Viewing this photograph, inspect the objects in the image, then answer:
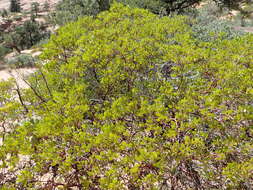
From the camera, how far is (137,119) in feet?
17.7

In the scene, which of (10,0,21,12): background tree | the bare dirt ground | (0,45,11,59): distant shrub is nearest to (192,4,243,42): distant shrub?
(0,45,11,59): distant shrub

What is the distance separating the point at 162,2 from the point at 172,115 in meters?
14.8

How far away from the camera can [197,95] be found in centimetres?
482

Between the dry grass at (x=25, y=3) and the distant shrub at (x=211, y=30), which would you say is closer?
the distant shrub at (x=211, y=30)

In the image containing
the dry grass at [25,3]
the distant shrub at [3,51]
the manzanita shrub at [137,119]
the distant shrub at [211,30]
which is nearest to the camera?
the manzanita shrub at [137,119]

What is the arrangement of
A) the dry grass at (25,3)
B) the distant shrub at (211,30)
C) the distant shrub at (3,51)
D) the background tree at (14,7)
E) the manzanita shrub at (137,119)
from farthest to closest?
the dry grass at (25,3) → the background tree at (14,7) → the distant shrub at (3,51) → the distant shrub at (211,30) → the manzanita shrub at (137,119)

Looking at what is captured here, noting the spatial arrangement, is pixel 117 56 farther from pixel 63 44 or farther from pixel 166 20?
pixel 166 20

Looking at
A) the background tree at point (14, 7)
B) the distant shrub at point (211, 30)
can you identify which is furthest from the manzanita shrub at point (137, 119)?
the background tree at point (14, 7)

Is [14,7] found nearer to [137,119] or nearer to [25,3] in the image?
Answer: [25,3]

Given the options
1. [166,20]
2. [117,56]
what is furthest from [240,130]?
[166,20]

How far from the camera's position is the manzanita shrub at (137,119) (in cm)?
397

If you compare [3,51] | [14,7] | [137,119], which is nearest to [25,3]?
[14,7]

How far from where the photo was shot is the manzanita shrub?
3973 mm

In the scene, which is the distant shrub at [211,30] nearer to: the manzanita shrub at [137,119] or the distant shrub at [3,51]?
the manzanita shrub at [137,119]
